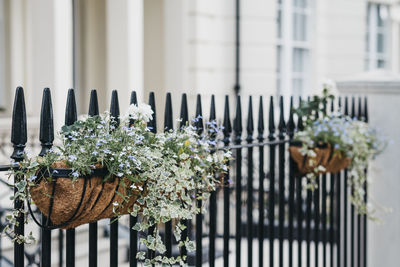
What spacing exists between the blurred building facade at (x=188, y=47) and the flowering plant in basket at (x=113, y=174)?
4.37 metres

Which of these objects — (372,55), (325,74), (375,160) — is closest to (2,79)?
(325,74)

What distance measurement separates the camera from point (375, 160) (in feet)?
16.6

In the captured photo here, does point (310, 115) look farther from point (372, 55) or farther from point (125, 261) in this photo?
point (372, 55)

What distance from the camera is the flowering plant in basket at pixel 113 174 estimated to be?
7.25 ft

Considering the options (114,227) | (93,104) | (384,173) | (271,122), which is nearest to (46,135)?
(93,104)

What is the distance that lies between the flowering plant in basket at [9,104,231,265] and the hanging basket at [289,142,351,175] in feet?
4.41

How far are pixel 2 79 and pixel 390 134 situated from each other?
6574 millimetres

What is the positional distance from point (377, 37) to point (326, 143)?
414 inches

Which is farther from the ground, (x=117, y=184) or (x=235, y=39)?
(x=235, y=39)

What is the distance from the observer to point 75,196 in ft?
7.28

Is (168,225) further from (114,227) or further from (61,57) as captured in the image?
(61,57)

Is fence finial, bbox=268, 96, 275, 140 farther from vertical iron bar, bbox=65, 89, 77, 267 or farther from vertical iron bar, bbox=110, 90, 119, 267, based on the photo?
vertical iron bar, bbox=65, 89, 77, 267

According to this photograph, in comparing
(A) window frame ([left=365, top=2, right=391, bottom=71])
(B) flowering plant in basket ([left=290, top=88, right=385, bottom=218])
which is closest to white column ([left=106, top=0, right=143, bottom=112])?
(B) flowering plant in basket ([left=290, top=88, right=385, bottom=218])

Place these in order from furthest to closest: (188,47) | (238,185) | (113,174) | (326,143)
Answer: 1. (188,47)
2. (326,143)
3. (238,185)
4. (113,174)
